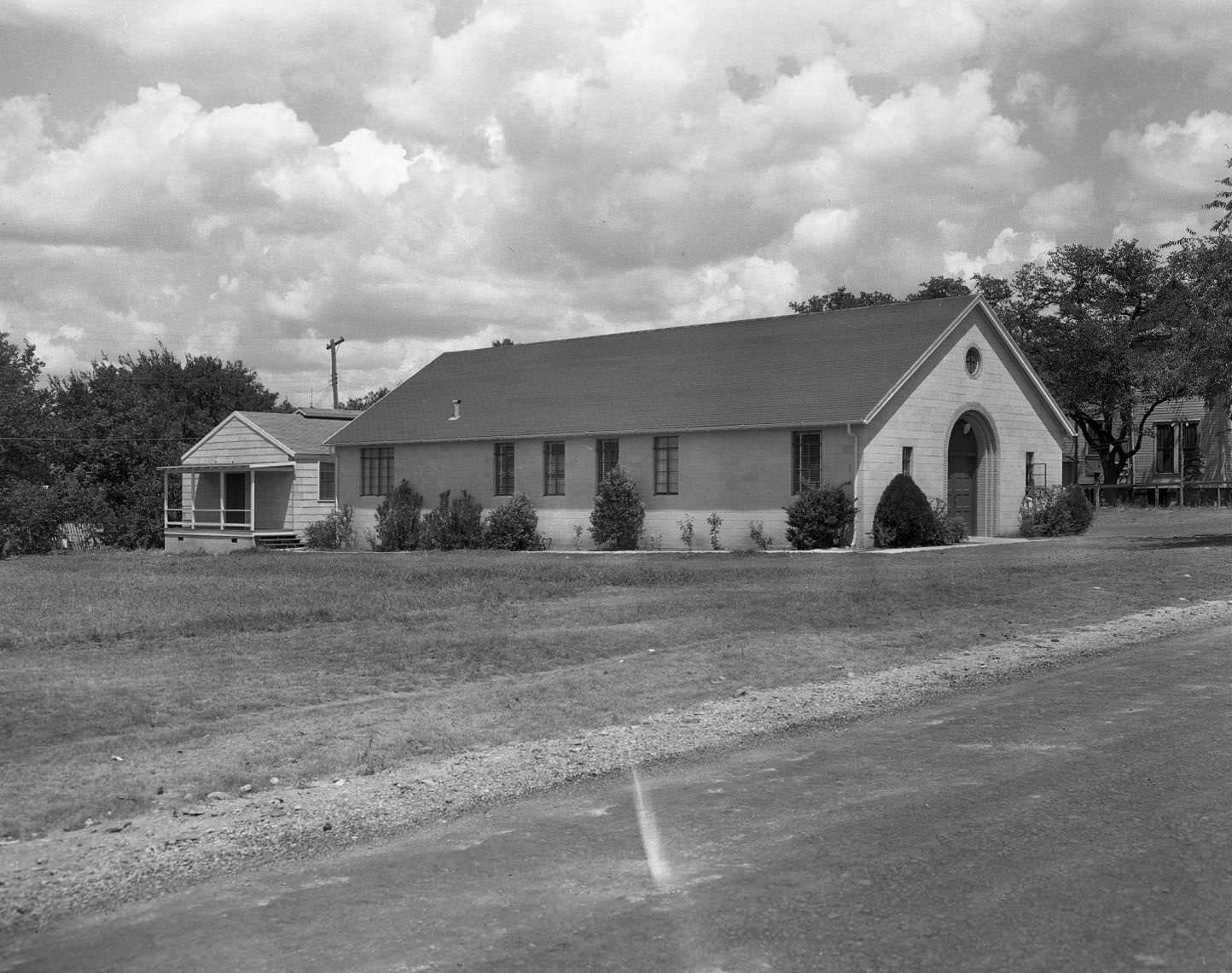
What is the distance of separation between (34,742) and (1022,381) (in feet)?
108

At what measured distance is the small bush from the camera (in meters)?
36.3

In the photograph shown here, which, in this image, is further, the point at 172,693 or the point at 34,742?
the point at 172,693

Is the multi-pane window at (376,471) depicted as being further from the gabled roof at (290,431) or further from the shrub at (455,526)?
the shrub at (455,526)

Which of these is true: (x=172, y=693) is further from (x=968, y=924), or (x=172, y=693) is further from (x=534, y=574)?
(x=534, y=574)

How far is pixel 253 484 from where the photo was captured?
143 ft

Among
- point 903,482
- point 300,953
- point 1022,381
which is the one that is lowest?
point 300,953

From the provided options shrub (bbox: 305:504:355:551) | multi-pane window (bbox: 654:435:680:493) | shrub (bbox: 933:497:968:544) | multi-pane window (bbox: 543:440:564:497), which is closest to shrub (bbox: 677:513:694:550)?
multi-pane window (bbox: 654:435:680:493)

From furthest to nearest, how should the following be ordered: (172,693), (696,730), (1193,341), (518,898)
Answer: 1. (1193,341)
2. (172,693)
3. (696,730)
4. (518,898)

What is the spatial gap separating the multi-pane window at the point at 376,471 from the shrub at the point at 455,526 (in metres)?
3.13

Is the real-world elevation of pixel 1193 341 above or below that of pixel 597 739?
above

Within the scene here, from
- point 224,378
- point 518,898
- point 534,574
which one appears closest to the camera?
point 518,898

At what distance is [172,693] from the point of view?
10828 mm

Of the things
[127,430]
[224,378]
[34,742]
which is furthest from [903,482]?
[224,378]

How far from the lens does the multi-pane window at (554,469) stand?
122 feet
